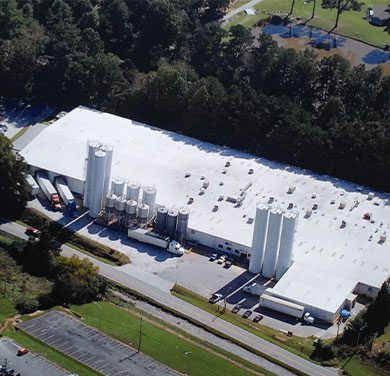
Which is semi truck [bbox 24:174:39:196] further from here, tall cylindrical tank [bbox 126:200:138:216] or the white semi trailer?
the white semi trailer

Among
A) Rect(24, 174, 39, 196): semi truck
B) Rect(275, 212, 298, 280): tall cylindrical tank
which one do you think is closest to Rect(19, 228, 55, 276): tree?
Rect(24, 174, 39, 196): semi truck

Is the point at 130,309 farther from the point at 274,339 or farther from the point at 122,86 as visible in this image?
the point at 122,86

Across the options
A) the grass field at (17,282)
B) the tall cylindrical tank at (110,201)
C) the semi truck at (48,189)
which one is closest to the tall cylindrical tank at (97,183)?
the tall cylindrical tank at (110,201)

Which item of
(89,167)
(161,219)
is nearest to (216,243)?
(161,219)

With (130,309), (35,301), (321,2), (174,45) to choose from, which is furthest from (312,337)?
(321,2)

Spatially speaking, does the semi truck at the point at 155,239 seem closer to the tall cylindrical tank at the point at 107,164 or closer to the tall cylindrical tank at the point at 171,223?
the tall cylindrical tank at the point at 171,223

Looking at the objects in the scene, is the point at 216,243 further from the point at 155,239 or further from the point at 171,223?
the point at 155,239
